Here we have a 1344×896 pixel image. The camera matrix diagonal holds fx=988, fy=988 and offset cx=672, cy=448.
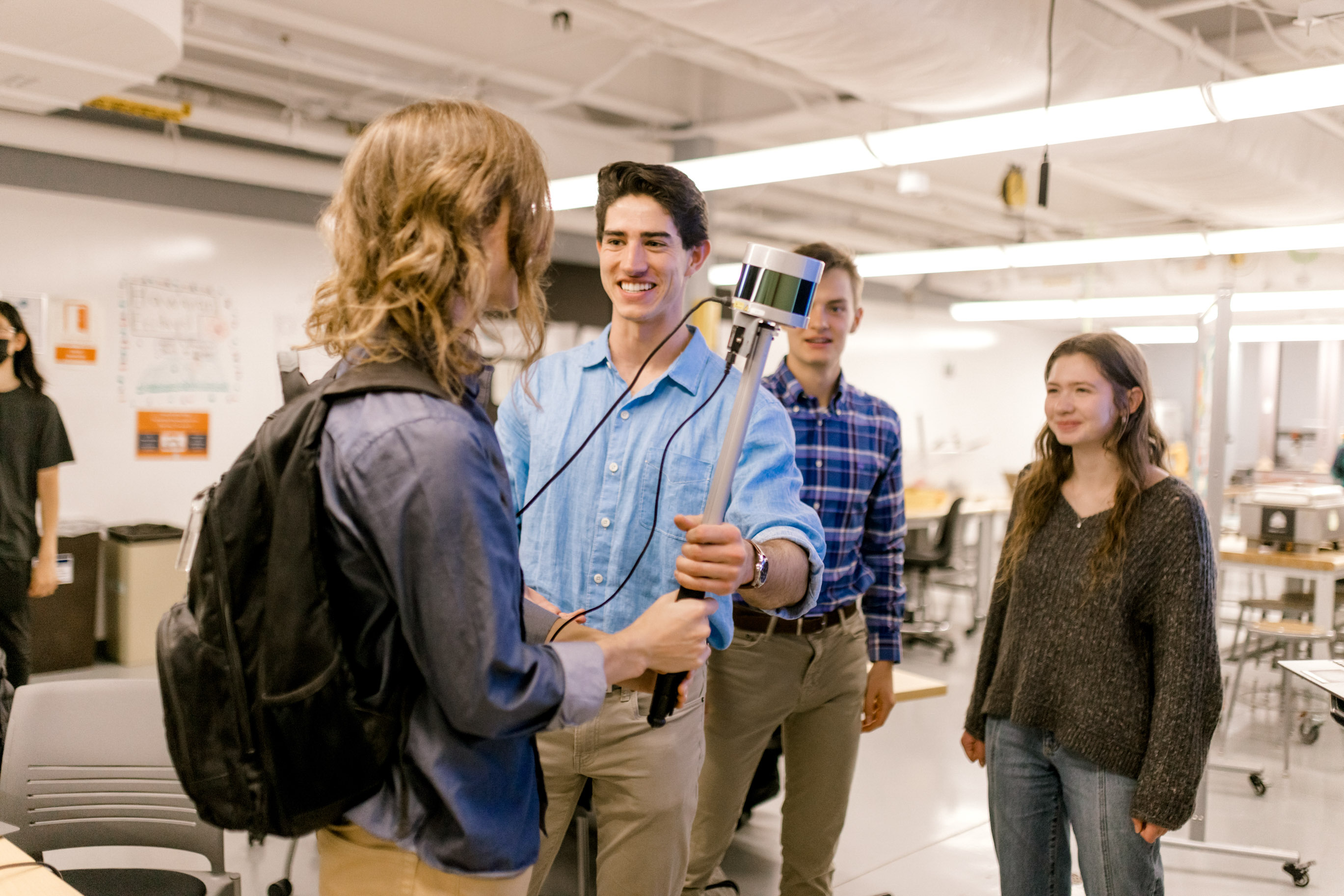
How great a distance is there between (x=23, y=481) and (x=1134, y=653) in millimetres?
3848

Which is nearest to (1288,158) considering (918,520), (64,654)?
(918,520)

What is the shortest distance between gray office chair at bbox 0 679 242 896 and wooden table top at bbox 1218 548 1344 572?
4780 millimetres

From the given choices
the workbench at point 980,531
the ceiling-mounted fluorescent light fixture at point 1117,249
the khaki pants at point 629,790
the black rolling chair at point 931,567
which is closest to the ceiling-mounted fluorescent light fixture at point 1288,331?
the workbench at point 980,531

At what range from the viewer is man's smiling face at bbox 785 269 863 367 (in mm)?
2412

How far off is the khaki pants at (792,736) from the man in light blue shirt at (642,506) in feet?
2.04

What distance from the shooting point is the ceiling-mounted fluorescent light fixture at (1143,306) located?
7973mm

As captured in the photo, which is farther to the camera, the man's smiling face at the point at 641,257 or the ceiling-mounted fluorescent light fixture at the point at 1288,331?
the ceiling-mounted fluorescent light fixture at the point at 1288,331

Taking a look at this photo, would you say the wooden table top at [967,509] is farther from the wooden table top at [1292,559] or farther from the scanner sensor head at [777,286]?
the scanner sensor head at [777,286]

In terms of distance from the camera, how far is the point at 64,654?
5320 mm

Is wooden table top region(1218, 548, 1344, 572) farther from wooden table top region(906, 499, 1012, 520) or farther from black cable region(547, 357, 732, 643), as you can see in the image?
black cable region(547, 357, 732, 643)

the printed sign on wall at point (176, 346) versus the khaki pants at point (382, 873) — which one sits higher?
the printed sign on wall at point (176, 346)

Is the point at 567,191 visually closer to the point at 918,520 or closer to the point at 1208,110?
the point at 1208,110

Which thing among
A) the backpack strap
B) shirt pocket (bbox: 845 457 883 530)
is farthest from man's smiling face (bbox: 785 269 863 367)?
the backpack strap

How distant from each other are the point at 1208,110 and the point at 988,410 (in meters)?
9.93
